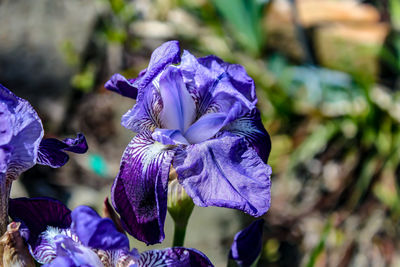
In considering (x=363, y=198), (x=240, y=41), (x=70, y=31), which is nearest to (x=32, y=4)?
(x=70, y=31)

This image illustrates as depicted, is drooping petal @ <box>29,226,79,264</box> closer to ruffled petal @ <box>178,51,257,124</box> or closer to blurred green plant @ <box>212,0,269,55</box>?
ruffled petal @ <box>178,51,257,124</box>

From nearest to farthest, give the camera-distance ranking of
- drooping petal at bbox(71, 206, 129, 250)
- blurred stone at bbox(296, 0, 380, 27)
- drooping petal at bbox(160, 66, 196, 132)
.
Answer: drooping petal at bbox(71, 206, 129, 250) → drooping petal at bbox(160, 66, 196, 132) → blurred stone at bbox(296, 0, 380, 27)

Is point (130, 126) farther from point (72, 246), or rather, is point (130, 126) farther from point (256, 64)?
point (256, 64)

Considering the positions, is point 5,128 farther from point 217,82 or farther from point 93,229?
point 217,82

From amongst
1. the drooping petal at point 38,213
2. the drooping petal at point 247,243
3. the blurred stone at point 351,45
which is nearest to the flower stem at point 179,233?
the drooping petal at point 247,243

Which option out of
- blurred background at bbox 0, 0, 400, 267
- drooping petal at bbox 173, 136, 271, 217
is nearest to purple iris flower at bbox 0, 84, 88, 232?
drooping petal at bbox 173, 136, 271, 217

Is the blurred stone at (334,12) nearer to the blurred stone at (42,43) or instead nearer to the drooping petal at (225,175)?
the blurred stone at (42,43)
